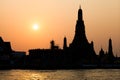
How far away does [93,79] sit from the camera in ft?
398

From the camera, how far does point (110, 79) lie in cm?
12106

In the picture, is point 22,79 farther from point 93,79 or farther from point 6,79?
point 93,79

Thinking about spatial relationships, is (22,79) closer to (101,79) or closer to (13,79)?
(13,79)

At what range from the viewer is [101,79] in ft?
397

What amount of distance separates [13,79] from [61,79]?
32.7 ft

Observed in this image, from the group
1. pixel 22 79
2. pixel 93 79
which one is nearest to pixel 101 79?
pixel 93 79

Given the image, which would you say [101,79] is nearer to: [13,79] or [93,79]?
[93,79]

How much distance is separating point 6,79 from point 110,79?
2207 centimetres

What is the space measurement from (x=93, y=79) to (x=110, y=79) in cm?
361

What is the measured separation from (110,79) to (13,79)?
20634 millimetres

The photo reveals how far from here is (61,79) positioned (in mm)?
118562

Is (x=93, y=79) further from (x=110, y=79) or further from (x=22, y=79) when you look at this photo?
(x=22, y=79)

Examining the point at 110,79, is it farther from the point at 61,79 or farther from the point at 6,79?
the point at 6,79

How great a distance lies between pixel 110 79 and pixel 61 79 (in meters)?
10.7
